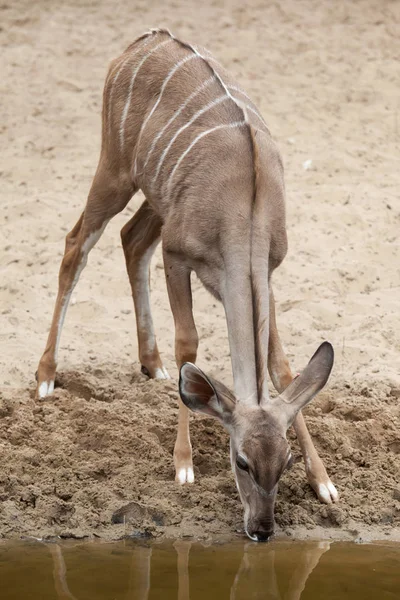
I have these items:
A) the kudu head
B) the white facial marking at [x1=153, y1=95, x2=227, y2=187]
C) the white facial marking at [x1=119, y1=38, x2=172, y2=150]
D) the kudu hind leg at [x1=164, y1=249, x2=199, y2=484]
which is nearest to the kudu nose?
the kudu head

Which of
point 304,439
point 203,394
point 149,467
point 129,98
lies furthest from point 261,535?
point 129,98

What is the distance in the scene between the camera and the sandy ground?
523 centimetres

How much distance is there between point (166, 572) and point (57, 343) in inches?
83.9

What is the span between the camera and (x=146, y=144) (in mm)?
5914

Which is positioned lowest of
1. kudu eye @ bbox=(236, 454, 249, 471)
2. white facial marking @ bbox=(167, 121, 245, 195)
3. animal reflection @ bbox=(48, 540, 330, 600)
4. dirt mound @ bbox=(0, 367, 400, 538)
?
dirt mound @ bbox=(0, 367, 400, 538)

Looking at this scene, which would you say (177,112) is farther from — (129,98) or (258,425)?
(258,425)

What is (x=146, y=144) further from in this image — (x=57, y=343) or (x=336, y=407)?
(x=336, y=407)

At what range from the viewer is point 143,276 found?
664 centimetres

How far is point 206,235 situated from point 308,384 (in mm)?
957

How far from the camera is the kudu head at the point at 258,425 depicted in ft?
15.1

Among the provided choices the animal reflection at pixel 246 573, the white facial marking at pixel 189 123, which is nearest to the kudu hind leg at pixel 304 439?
the animal reflection at pixel 246 573

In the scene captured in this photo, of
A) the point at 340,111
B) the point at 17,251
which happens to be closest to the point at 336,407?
the point at 17,251

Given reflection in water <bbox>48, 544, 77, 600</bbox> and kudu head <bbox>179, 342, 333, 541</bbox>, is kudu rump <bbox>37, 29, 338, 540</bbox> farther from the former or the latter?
reflection in water <bbox>48, 544, 77, 600</bbox>

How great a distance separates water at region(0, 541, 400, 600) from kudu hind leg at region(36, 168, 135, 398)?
1.61 meters
